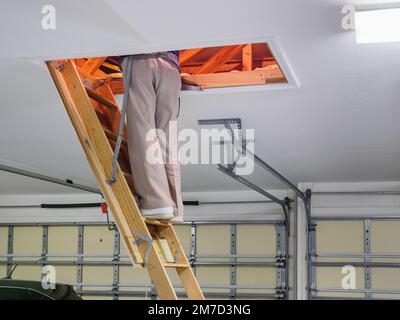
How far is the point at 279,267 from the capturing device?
9172mm

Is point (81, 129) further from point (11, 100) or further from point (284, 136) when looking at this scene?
point (284, 136)

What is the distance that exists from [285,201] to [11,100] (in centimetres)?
502

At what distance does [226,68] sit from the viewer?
5129 mm

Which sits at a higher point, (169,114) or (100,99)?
(100,99)

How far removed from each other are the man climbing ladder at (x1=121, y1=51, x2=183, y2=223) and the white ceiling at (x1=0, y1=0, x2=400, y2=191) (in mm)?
235

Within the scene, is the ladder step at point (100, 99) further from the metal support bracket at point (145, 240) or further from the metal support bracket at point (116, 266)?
the metal support bracket at point (116, 266)

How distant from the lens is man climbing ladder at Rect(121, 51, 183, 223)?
3.85 meters

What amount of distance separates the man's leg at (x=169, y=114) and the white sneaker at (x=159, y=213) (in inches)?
7.9

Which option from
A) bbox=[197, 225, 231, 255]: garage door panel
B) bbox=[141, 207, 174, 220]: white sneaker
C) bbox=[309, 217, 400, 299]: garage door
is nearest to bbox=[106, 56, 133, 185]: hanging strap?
bbox=[141, 207, 174, 220]: white sneaker

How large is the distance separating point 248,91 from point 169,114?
32.7 inches

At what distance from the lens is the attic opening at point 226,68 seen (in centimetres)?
452

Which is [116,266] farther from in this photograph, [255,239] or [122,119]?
[122,119]

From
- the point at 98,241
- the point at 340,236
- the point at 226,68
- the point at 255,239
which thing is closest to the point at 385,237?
the point at 340,236
